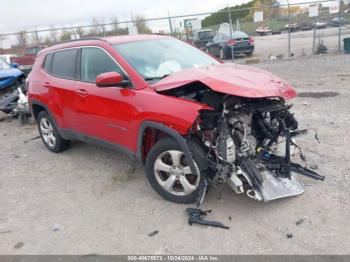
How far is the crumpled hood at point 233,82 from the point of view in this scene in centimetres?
343

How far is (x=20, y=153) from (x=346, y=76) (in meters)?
9.01

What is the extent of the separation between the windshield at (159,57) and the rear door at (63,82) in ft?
3.27

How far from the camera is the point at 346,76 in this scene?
10.4 metres

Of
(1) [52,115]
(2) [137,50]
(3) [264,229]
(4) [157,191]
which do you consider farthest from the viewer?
(1) [52,115]

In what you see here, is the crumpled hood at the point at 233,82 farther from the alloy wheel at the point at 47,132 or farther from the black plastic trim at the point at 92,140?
the alloy wheel at the point at 47,132

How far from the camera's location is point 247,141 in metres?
3.75

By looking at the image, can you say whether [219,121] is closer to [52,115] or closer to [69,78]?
[69,78]

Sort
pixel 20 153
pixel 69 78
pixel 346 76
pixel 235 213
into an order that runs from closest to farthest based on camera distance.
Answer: pixel 235 213 < pixel 69 78 < pixel 20 153 < pixel 346 76

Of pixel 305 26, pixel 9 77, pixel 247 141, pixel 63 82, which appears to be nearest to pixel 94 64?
pixel 63 82

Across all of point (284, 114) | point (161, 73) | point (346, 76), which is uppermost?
point (161, 73)

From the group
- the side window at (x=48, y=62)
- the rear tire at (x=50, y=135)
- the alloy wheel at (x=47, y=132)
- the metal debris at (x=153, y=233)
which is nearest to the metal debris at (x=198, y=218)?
the metal debris at (x=153, y=233)

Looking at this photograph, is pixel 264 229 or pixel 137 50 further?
pixel 137 50

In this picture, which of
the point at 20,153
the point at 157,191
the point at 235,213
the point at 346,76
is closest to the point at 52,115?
the point at 20,153

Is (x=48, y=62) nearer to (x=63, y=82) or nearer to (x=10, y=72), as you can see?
(x=63, y=82)
